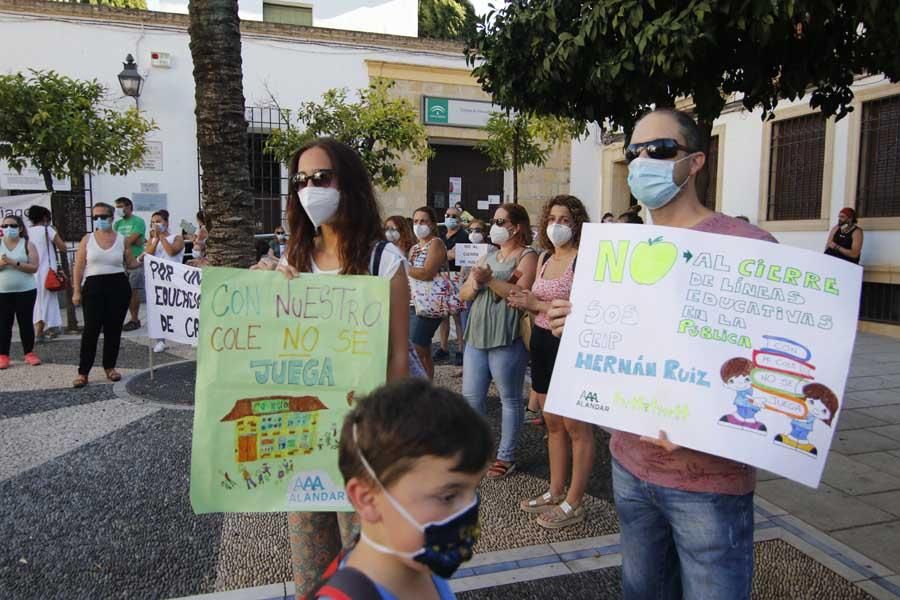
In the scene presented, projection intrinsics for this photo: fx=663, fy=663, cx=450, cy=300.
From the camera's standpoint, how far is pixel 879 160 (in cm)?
1033

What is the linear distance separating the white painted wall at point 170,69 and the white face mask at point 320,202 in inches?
534

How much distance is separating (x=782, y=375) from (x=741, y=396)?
0.38 feet

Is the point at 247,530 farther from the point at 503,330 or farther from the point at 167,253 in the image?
the point at 167,253

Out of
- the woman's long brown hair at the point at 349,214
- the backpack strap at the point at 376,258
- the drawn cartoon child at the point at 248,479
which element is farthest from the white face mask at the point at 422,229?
the drawn cartoon child at the point at 248,479

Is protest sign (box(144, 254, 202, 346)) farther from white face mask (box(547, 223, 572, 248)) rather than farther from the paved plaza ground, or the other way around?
white face mask (box(547, 223, 572, 248))

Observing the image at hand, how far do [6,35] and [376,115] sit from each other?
358 inches

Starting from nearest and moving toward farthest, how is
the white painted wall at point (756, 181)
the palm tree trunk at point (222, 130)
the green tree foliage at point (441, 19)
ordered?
the palm tree trunk at point (222, 130)
the white painted wall at point (756, 181)
the green tree foliage at point (441, 19)

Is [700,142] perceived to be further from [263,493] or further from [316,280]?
[263,493]

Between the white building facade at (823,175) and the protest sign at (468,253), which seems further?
the white building facade at (823,175)

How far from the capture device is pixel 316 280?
2227 mm

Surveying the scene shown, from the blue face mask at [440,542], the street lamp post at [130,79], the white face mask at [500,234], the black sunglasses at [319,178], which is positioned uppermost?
the street lamp post at [130,79]

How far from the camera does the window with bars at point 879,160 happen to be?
10031mm

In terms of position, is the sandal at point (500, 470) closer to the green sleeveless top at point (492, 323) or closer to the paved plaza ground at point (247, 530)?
the paved plaza ground at point (247, 530)

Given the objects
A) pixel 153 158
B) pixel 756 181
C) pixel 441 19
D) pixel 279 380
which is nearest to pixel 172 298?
pixel 279 380
